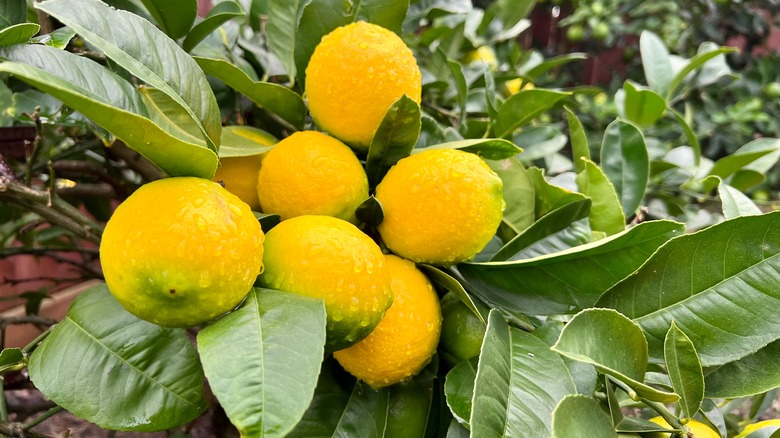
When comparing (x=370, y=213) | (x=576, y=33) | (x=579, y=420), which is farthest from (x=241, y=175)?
(x=576, y=33)

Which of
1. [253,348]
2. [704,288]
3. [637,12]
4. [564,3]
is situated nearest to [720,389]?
[704,288]

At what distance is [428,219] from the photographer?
1.47 feet

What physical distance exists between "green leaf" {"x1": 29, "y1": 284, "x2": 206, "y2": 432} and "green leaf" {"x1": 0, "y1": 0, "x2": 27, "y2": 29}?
0.76 ft

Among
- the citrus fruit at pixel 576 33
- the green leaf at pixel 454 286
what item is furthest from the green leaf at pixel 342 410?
the citrus fruit at pixel 576 33

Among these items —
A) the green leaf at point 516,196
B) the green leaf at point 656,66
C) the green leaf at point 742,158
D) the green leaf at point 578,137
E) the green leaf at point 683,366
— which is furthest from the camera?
the green leaf at point 656,66

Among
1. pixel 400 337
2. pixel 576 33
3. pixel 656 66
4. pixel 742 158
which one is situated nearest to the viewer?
pixel 400 337

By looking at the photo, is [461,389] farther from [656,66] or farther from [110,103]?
[656,66]

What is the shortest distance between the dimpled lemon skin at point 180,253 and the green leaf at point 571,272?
0.74 feet

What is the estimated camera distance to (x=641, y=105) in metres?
0.90

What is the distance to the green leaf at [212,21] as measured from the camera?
0.58 m

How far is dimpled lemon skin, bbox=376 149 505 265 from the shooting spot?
0.45 m

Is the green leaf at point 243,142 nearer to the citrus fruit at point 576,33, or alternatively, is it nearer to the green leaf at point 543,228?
the green leaf at point 543,228

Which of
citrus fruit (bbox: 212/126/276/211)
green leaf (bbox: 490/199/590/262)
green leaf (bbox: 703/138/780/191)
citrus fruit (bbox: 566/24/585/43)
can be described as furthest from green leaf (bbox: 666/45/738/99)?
citrus fruit (bbox: 566/24/585/43)

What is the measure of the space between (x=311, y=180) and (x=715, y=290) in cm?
33
